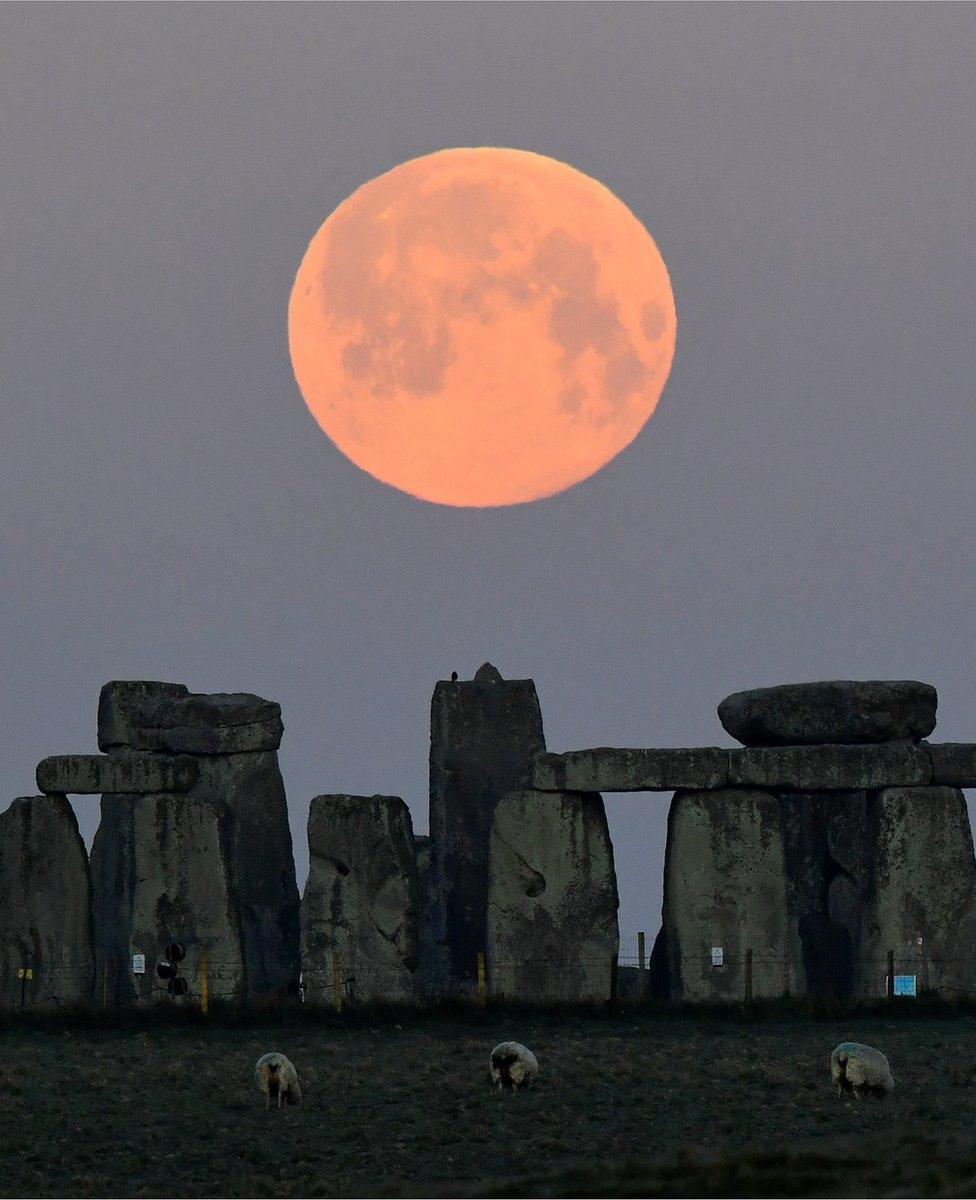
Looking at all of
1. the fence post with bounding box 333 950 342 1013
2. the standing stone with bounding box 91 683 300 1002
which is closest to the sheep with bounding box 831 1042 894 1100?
the fence post with bounding box 333 950 342 1013

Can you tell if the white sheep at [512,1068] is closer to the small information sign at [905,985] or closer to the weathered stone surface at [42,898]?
the small information sign at [905,985]

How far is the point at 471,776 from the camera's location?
43281 millimetres

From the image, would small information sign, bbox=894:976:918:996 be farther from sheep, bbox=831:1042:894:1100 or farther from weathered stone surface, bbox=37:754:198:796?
weathered stone surface, bbox=37:754:198:796

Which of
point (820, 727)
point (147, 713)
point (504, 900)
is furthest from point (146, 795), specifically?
point (820, 727)

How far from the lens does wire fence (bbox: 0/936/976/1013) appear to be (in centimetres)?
3941

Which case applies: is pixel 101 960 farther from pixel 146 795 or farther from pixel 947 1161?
pixel 947 1161

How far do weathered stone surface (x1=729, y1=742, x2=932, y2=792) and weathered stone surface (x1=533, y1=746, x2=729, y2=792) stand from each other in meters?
0.28

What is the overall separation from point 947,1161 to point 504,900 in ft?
54.2

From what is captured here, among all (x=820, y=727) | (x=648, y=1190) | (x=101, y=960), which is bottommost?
(x=648, y=1190)

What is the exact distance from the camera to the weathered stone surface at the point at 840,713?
40188 mm

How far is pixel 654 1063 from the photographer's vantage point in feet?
108

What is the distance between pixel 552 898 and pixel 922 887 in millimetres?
4894

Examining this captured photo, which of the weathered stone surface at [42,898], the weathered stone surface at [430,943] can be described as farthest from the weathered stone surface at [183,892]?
the weathered stone surface at [430,943]

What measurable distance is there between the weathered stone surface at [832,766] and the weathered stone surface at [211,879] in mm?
7168
